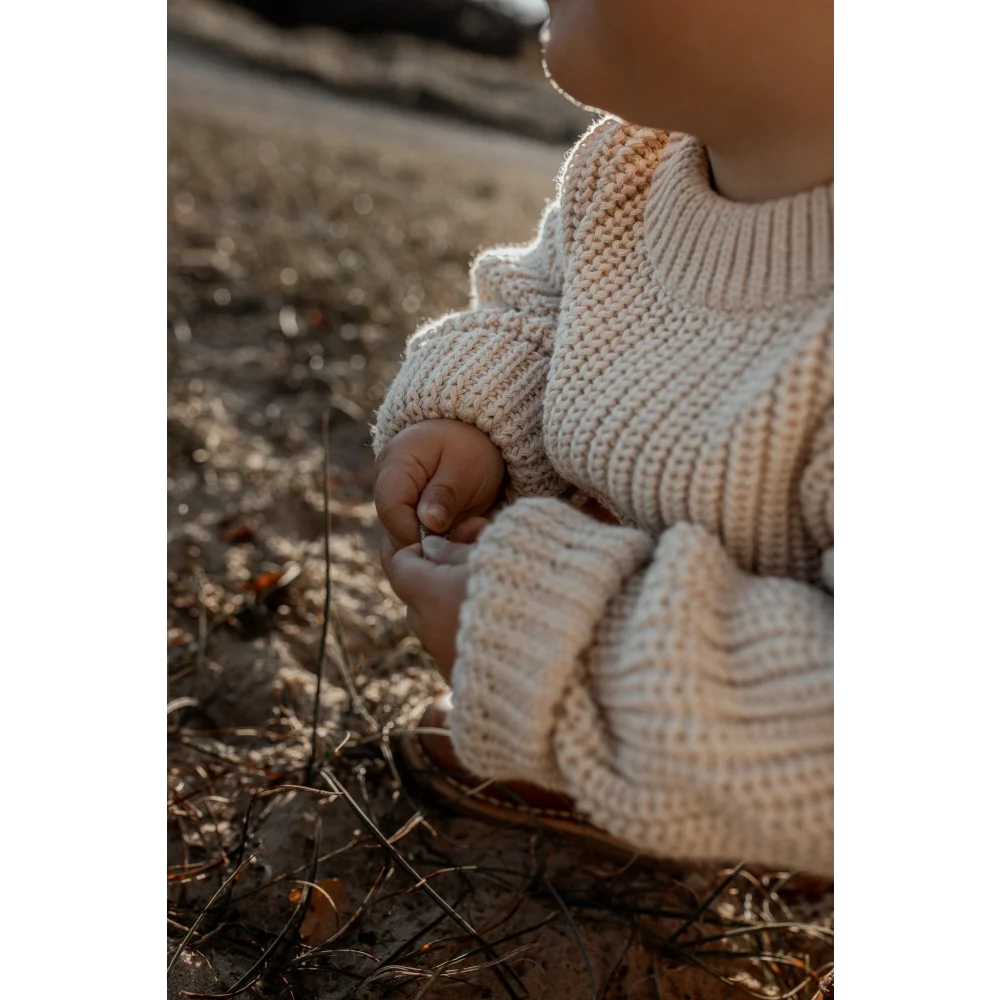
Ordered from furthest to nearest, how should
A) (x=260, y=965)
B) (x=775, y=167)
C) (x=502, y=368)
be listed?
1. (x=502, y=368)
2. (x=260, y=965)
3. (x=775, y=167)

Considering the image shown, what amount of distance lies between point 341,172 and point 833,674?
3.80 m

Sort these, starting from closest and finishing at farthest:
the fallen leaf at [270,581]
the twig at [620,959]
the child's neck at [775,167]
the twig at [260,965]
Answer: the child's neck at [775,167] → the twig at [260,965] → the twig at [620,959] → the fallen leaf at [270,581]

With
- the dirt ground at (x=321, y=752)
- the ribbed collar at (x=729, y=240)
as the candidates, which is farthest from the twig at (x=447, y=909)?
the ribbed collar at (x=729, y=240)

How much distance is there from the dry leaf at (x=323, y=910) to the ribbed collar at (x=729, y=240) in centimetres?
66

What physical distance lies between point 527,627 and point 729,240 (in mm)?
354

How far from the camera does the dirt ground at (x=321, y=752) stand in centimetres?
100

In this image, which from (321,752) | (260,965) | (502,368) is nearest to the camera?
(260,965)

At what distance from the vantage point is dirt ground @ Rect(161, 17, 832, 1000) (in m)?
1.00

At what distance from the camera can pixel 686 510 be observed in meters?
0.82

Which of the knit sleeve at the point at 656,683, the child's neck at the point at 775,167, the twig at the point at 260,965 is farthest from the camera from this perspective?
the twig at the point at 260,965

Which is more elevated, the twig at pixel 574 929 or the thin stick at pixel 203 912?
the thin stick at pixel 203 912

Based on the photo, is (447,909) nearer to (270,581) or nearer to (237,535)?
(270,581)

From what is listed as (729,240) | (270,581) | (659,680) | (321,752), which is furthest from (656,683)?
(270,581)

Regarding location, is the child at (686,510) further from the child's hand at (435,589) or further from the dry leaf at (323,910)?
the dry leaf at (323,910)
